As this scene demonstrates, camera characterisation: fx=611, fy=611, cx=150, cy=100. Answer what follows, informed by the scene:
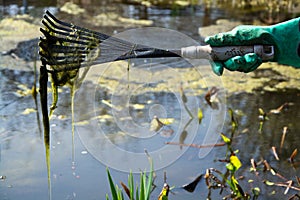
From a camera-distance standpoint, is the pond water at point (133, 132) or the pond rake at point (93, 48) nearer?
the pond rake at point (93, 48)

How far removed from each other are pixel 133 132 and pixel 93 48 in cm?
113

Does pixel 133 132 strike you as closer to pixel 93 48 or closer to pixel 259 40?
pixel 93 48

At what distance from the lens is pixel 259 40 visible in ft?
6.95

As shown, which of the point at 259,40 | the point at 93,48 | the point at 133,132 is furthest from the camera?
the point at 133,132

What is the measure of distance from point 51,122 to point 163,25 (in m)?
2.17

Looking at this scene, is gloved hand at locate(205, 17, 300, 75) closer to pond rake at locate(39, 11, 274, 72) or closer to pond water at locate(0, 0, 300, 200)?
pond rake at locate(39, 11, 274, 72)

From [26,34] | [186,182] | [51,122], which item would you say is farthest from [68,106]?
[26,34]

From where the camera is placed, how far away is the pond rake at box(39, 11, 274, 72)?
82.3 inches

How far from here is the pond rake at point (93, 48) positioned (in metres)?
2.09

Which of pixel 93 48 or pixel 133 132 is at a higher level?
pixel 93 48

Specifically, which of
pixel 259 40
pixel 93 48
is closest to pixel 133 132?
pixel 93 48

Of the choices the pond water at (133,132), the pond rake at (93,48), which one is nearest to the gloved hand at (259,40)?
the pond rake at (93,48)

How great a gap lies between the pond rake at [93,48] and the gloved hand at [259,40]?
0.08 ft

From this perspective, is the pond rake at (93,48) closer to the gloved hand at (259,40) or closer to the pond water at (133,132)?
the gloved hand at (259,40)
